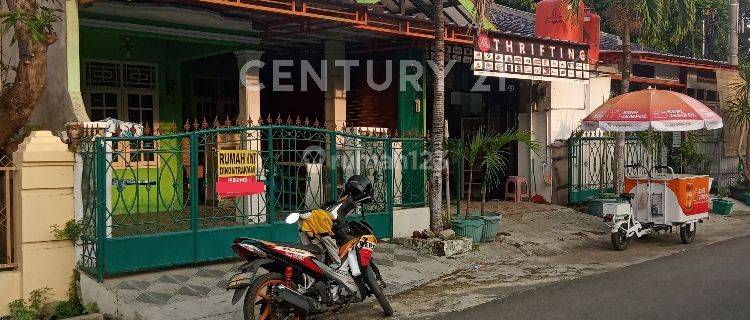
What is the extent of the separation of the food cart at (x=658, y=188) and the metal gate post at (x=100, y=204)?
7.39m

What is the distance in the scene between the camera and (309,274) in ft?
20.0

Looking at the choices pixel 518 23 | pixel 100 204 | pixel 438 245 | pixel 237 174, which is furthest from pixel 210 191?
pixel 518 23

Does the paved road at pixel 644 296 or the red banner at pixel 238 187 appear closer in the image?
the paved road at pixel 644 296

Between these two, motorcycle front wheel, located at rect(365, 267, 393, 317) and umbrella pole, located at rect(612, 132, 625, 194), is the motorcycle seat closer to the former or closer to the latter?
motorcycle front wheel, located at rect(365, 267, 393, 317)

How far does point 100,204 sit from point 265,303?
2.32 m

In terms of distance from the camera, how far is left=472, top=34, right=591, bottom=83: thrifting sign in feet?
38.2

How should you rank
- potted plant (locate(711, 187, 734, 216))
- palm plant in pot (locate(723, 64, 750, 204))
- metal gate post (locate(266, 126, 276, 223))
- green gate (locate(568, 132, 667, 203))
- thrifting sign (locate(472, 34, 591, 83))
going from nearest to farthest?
metal gate post (locate(266, 126, 276, 223))
thrifting sign (locate(472, 34, 591, 83))
green gate (locate(568, 132, 667, 203))
potted plant (locate(711, 187, 734, 216))
palm plant in pot (locate(723, 64, 750, 204))

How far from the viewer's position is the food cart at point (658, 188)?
10703 millimetres

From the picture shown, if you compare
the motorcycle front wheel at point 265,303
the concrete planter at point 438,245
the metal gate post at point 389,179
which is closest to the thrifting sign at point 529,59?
the metal gate post at point 389,179

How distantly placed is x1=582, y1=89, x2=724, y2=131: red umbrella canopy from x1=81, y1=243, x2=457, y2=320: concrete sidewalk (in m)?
4.98

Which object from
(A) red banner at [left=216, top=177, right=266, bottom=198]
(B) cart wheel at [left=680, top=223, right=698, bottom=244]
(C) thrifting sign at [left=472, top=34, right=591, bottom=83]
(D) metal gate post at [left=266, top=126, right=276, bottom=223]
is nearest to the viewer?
A: (A) red banner at [left=216, top=177, right=266, bottom=198]

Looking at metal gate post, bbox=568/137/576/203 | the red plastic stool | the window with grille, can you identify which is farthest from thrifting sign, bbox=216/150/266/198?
metal gate post, bbox=568/137/576/203

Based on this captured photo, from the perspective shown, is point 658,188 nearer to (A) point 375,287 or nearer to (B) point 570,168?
(B) point 570,168

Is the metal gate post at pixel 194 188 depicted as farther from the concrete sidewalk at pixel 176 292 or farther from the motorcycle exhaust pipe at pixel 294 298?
the motorcycle exhaust pipe at pixel 294 298
